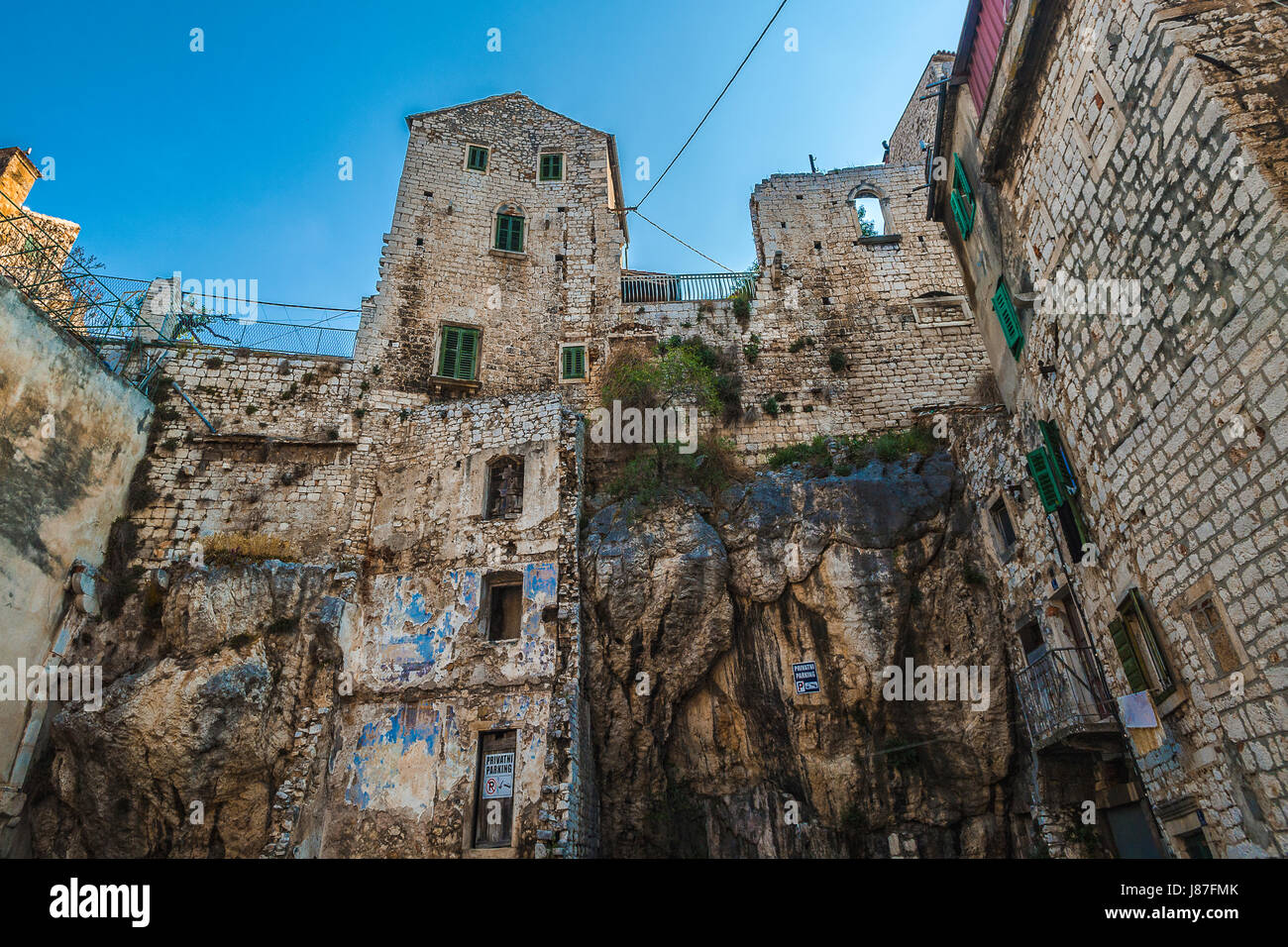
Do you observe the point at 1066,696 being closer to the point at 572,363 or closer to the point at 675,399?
the point at 675,399

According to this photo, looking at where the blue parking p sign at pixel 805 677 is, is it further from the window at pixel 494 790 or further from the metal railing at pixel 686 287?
the metal railing at pixel 686 287

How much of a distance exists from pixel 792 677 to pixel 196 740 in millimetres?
9636

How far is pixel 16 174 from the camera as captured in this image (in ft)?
74.8

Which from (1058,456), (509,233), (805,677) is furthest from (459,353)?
(1058,456)

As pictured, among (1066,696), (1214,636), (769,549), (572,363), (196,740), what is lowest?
(1214,636)

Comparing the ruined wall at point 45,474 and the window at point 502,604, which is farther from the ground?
the ruined wall at point 45,474

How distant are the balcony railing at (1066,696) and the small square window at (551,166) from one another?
18.1 m

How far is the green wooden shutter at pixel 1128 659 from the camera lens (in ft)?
30.6

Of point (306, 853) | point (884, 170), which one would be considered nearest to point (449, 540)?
point (306, 853)

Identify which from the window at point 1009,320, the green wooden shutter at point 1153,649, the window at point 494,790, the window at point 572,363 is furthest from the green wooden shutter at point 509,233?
the green wooden shutter at point 1153,649

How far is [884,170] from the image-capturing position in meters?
22.3

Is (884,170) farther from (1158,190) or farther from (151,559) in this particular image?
(151,559)

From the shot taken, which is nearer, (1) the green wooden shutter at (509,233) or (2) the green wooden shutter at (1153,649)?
(2) the green wooden shutter at (1153,649)
